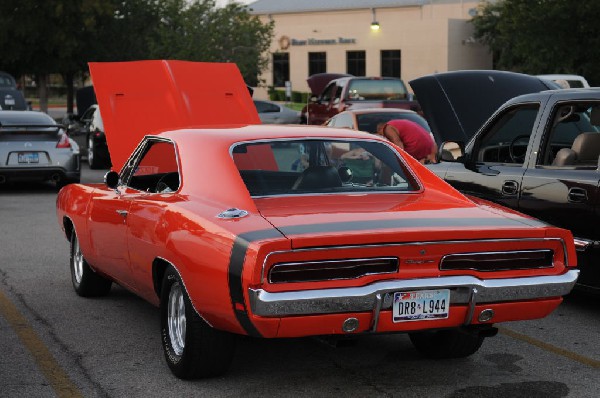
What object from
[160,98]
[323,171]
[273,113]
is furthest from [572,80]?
[323,171]

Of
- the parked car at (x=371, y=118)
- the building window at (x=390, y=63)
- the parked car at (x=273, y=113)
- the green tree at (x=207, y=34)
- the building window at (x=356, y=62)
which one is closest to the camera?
the parked car at (x=371, y=118)

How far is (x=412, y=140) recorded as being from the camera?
12.3 m

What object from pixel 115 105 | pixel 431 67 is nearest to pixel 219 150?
pixel 115 105

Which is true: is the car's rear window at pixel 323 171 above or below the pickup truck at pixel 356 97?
above

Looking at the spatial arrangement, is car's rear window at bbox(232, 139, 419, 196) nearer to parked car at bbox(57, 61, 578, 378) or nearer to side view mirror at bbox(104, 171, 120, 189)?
parked car at bbox(57, 61, 578, 378)

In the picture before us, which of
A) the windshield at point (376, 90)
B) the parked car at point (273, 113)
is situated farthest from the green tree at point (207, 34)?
the windshield at point (376, 90)

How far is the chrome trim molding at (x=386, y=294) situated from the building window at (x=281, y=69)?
67150mm

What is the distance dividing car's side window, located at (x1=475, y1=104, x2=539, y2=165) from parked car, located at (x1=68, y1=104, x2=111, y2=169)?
15420mm

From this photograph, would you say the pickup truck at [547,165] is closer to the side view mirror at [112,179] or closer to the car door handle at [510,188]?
the car door handle at [510,188]

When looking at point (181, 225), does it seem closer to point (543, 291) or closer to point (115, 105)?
point (543, 291)

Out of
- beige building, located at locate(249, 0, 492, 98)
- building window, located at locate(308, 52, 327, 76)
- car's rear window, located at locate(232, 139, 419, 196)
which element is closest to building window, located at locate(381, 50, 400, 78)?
beige building, located at locate(249, 0, 492, 98)

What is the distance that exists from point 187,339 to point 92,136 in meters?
19.4

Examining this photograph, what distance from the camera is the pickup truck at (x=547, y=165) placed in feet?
26.0

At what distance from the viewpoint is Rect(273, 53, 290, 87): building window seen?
72.7 meters
